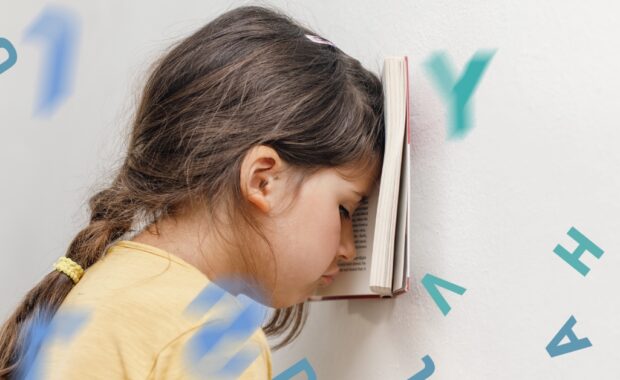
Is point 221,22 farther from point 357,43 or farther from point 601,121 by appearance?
point 601,121

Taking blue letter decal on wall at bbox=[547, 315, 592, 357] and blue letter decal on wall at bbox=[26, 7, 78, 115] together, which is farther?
blue letter decal on wall at bbox=[26, 7, 78, 115]

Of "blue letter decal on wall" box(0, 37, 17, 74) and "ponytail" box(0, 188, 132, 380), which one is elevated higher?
"blue letter decal on wall" box(0, 37, 17, 74)

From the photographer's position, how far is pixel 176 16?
0.90 metres

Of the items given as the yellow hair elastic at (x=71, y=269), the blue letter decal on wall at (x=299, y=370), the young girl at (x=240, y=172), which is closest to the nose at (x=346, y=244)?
the young girl at (x=240, y=172)

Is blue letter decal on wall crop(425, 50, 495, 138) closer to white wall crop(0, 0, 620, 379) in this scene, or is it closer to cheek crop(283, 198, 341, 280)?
white wall crop(0, 0, 620, 379)

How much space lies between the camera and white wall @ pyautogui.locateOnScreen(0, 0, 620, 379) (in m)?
0.52

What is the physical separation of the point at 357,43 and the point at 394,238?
21cm

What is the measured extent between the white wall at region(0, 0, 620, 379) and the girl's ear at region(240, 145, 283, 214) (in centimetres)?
11

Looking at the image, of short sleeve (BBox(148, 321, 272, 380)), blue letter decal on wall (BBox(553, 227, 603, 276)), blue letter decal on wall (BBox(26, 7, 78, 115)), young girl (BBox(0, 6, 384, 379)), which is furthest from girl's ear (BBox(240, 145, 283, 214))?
blue letter decal on wall (BBox(26, 7, 78, 115))

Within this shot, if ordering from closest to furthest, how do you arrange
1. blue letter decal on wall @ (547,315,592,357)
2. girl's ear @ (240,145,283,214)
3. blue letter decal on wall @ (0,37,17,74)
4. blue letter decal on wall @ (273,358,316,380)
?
blue letter decal on wall @ (547,315,592,357) → girl's ear @ (240,145,283,214) → blue letter decal on wall @ (273,358,316,380) → blue letter decal on wall @ (0,37,17,74)

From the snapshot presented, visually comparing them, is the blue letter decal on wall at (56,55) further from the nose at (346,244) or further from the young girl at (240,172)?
the nose at (346,244)

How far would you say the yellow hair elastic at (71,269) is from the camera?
63cm

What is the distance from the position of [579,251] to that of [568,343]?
60 millimetres

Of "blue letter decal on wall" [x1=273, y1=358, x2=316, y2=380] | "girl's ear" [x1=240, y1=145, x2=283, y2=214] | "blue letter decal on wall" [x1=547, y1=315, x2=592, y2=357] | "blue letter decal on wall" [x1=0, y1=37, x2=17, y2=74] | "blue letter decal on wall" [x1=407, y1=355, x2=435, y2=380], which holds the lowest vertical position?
"blue letter decal on wall" [x1=273, y1=358, x2=316, y2=380]
